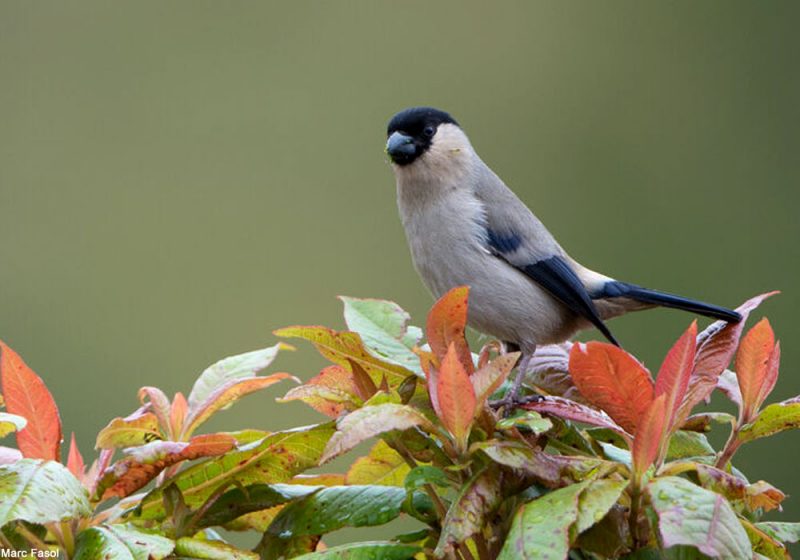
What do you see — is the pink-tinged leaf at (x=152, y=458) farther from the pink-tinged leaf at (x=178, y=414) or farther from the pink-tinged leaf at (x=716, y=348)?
the pink-tinged leaf at (x=716, y=348)

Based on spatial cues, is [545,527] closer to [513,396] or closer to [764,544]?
[764,544]

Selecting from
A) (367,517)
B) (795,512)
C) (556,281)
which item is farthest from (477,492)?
(795,512)

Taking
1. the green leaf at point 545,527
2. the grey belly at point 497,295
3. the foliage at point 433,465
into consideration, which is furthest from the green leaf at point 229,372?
the grey belly at point 497,295

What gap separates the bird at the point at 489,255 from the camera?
84.6 inches

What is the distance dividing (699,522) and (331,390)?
0.35m

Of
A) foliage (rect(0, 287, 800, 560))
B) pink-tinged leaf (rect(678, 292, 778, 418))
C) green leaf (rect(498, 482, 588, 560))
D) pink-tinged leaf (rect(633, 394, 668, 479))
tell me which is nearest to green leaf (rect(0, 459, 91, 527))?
foliage (rect(0, 287, 800, 560))

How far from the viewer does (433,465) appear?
0.99m

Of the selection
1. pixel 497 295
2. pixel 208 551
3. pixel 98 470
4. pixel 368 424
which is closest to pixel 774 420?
pixel 368 424

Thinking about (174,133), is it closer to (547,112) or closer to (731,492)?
(547,112)

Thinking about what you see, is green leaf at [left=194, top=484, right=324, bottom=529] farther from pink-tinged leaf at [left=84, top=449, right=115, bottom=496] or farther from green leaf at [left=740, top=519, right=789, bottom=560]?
green leaf at [left=740, top=519, right=789, bottom=560]

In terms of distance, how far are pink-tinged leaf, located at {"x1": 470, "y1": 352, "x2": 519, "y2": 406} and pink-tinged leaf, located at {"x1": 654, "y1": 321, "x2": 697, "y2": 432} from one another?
124mm

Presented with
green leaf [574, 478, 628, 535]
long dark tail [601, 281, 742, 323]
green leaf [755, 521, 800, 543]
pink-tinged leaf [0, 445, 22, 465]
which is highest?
green leaf [574, 478, 628, 535]

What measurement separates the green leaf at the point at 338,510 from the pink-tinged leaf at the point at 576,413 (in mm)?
142

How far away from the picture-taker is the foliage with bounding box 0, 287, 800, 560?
2.86 feet
